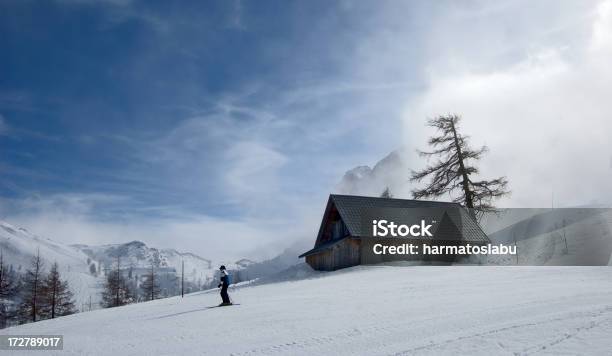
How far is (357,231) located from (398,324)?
878 inches

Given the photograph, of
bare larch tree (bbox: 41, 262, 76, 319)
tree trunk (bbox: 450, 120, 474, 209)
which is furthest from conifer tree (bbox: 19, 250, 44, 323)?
tree trunk (bbox: 450, 120, 474, 209)

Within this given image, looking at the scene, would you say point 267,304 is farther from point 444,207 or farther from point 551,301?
point 444,207

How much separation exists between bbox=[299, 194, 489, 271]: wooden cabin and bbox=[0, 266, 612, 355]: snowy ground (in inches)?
582

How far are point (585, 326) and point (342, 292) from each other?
10535mm

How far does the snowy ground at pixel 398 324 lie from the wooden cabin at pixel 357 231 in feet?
48.5

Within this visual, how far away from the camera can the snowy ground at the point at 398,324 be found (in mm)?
7629

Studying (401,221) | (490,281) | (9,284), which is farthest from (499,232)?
(9,284)

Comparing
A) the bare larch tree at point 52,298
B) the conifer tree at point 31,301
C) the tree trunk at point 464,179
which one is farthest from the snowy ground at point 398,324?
the bare larch tree at point 52,298

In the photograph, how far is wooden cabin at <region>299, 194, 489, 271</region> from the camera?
1273 inches

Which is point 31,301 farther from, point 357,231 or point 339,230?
point 357,231

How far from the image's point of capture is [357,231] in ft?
105

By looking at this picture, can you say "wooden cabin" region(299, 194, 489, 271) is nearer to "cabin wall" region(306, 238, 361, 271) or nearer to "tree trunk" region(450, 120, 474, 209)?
"cabin wall" region(306, 238, 361, 271)

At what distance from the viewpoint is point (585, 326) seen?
8070 mm

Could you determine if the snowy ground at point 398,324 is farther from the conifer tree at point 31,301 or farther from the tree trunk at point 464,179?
the conifer tree at point 31,301
